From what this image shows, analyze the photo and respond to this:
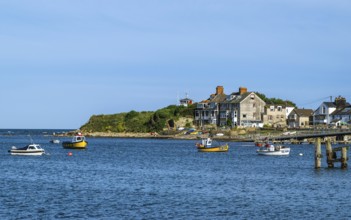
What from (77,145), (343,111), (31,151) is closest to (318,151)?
Result: (31,151)

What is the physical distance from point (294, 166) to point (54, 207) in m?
43.7

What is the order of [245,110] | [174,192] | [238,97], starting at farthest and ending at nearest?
[238,97]
[245,110]
[174,192]

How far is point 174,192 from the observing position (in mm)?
54312

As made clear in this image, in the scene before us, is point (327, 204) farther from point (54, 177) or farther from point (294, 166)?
point (294, 166)

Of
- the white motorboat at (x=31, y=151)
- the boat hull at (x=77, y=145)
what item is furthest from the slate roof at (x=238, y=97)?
the white motorboat at (x=31, y=151)

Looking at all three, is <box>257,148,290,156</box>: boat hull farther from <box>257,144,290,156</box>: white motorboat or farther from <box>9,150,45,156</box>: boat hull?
<box>9,150,45,156</box>: boat hull

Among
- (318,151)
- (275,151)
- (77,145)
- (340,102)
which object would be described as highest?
(340,102)

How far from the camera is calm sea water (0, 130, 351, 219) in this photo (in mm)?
43594

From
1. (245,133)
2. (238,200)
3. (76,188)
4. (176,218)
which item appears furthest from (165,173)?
(245,133)

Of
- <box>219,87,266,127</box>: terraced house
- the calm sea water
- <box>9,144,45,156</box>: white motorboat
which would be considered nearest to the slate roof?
<box>219,87,266,127</box>: terraced house

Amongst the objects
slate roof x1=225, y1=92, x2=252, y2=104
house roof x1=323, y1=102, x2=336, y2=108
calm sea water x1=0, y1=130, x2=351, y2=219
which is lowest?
calm sea water x1=0, y1=130, x2=351, y2=219

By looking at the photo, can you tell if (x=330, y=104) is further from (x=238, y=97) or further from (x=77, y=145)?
(x=77, y=145)

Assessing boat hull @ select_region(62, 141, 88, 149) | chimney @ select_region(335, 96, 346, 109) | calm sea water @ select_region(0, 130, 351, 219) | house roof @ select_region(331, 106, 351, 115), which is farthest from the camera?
chimney @ select_region(335, 96, 346, 109)

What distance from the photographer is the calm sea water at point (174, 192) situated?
43594mm
